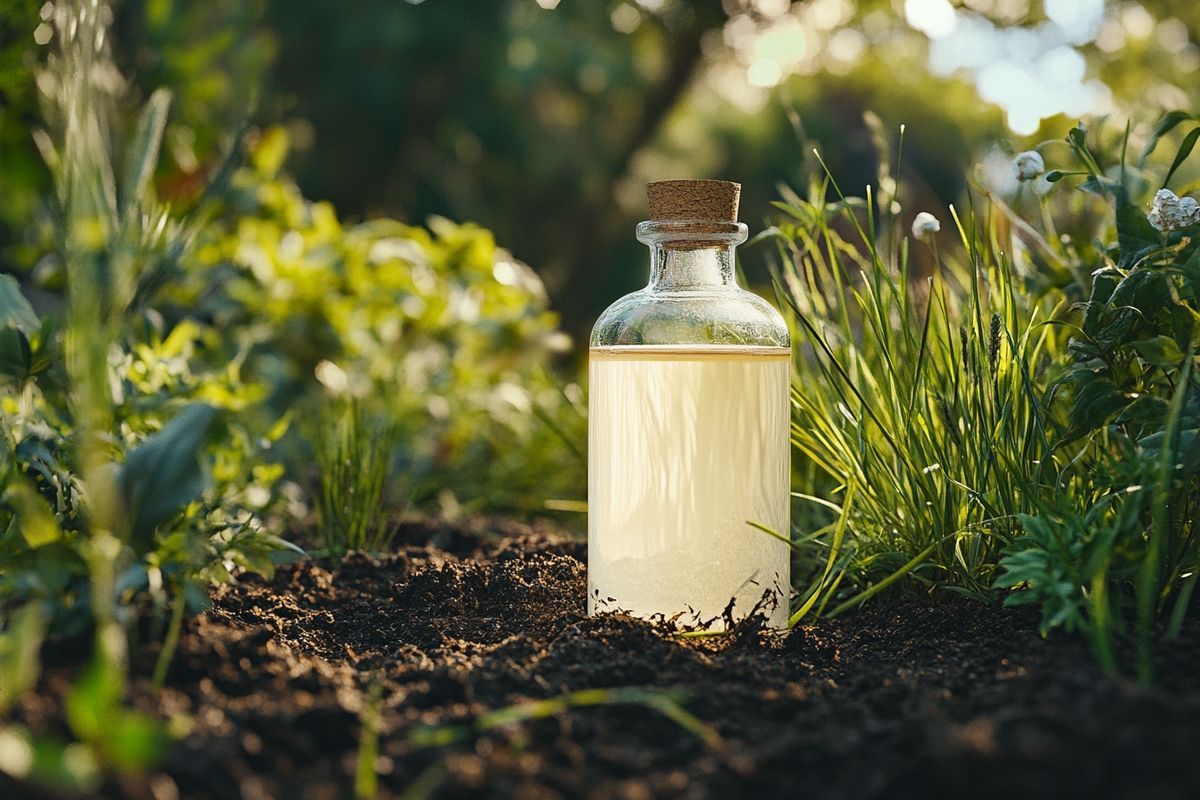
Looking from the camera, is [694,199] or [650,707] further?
[694,199]

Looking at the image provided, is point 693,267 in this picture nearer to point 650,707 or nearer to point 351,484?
point 650,707

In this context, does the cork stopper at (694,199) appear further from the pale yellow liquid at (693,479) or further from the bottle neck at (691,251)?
the pale yellow liquid at (693,479)

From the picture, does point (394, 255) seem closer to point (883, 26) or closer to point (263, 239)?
point (263, 239)

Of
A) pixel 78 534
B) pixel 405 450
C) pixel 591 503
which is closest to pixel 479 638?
pixel 591 503

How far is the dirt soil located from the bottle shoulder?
1.32 feet

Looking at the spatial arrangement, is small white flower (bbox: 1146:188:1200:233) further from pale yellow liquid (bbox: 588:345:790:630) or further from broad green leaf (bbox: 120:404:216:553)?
broad green leaf (bbox: 120:404:216:553)

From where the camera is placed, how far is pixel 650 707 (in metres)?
1.05

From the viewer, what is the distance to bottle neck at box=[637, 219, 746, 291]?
146 cm

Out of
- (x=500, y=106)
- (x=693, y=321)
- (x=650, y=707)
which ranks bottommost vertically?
(x=650, y=707)

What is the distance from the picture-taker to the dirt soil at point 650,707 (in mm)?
812

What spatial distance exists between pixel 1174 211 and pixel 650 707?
34.4 inches

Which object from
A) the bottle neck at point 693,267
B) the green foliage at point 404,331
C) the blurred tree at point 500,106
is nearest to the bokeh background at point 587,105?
the blurred tree at point 500,106

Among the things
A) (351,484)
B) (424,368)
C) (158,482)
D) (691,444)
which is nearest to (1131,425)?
(691,444)

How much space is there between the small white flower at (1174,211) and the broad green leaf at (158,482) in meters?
1.17
